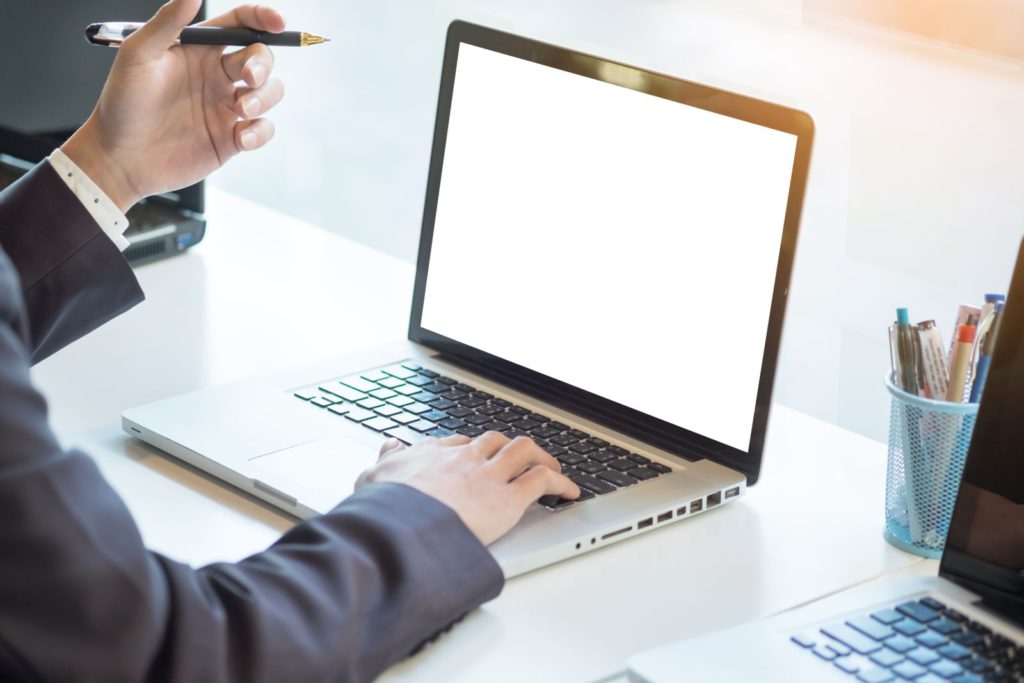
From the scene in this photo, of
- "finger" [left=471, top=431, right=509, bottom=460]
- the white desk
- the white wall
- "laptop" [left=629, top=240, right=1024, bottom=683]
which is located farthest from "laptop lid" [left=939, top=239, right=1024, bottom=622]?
the white wall

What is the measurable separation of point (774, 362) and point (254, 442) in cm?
46

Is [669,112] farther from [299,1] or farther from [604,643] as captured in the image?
[299,1]

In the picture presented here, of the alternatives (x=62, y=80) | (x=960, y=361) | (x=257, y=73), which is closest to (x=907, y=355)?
(x=960, y=361)

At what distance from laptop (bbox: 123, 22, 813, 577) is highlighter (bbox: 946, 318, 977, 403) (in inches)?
5.6

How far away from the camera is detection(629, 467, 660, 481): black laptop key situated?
109cm

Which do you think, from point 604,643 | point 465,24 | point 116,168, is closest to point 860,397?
point 465,24

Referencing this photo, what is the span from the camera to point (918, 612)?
878 millimetres

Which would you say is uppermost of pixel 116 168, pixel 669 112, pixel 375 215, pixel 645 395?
pixel 669 112

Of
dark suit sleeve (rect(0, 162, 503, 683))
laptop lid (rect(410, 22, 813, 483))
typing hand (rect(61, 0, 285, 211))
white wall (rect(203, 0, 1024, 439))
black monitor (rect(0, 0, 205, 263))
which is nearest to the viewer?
dark suit sleeve (rect(0, 162, 503, 683))

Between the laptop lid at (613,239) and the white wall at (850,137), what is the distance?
0.38m

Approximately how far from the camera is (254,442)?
111 centimetres

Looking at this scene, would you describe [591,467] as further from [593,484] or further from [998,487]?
[998,487]

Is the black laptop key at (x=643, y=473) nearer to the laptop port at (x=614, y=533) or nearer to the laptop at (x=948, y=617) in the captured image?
the laptop port at (x=614, y=533)

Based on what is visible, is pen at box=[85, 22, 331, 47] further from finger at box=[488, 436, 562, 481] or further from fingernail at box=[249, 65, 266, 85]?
finger at box=[488, 436, 562, 481]
